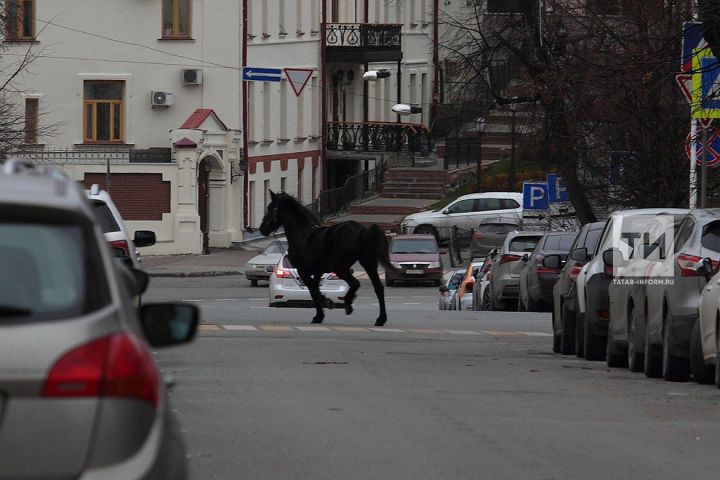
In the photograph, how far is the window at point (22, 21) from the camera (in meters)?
53.8

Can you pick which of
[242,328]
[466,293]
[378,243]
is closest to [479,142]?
[466,293]

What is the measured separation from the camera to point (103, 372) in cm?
503

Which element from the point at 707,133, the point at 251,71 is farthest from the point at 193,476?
the point at 251,71

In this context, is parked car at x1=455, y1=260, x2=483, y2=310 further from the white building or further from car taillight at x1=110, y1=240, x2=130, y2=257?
car taillight at x1=110, y1=240, x2=130, y2=257

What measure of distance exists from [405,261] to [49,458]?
142 feet

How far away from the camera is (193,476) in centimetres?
884

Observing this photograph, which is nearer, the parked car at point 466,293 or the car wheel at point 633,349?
the car wheel at point 633,349

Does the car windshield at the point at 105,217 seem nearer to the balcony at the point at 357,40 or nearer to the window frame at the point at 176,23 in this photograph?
the window frame at the point at 176,23

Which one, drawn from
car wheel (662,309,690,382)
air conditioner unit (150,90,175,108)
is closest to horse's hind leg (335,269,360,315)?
car wheel (662,309,690,382)

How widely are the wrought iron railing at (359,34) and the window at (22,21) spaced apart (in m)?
13.2

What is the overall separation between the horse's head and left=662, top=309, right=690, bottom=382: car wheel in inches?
406

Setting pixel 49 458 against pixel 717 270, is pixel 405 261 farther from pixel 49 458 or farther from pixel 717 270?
pixel 49 458

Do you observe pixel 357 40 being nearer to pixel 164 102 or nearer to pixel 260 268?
pixel 164 102

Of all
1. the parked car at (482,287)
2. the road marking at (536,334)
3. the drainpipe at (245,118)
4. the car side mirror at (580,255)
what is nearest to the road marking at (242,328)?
the road marking at (536,334)
